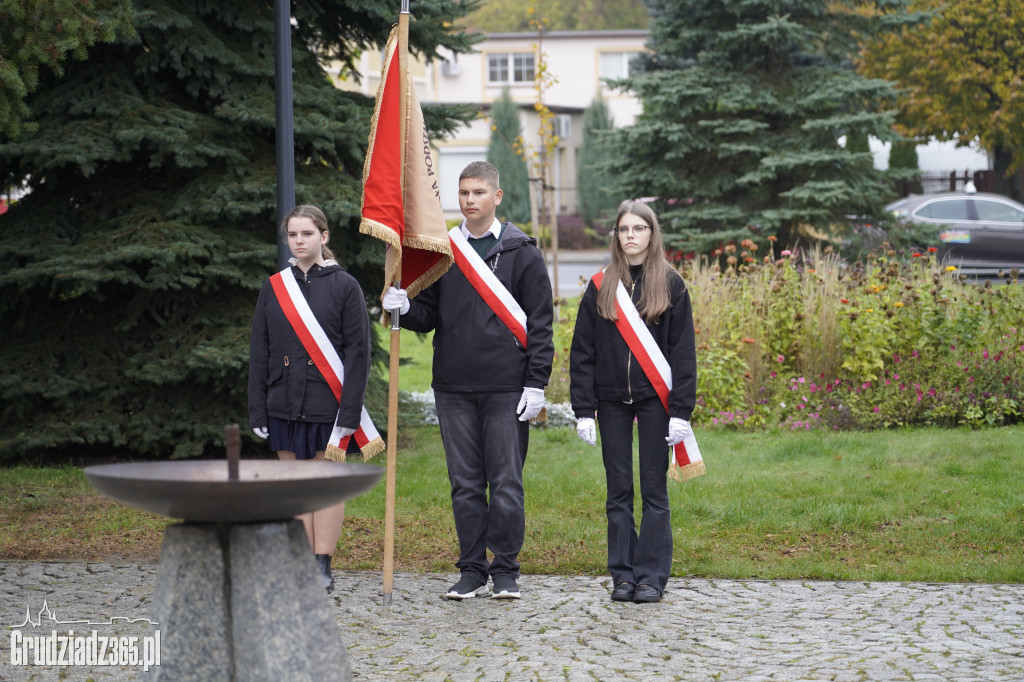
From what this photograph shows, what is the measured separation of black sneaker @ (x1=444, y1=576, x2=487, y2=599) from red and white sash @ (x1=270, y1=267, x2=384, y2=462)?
778 mm

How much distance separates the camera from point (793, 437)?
9.37 meters

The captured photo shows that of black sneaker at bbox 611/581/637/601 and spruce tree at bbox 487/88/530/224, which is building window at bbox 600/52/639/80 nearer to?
spruce tree at bbox 487/88/530/224

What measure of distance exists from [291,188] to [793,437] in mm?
4683

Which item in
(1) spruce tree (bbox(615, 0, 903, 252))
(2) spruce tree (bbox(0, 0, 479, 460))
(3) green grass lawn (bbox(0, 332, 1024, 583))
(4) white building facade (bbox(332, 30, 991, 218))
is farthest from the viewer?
(4) white building facade (bbox(332, 30, 991, 218))

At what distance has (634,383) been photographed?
5746 millimetres

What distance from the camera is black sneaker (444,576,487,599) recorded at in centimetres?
574

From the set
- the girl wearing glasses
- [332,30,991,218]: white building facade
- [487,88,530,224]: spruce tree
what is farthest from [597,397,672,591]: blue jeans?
[332,30,991,218]: white building facade

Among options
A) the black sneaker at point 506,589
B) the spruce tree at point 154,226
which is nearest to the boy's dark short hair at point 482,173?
the black sneaker at point 506,589

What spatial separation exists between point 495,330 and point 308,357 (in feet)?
3.08

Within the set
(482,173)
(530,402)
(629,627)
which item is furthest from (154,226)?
(629,627)

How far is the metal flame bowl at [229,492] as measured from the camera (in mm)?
3355

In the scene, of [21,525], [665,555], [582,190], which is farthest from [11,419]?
[582,190]

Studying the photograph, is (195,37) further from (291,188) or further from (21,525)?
(21,525)

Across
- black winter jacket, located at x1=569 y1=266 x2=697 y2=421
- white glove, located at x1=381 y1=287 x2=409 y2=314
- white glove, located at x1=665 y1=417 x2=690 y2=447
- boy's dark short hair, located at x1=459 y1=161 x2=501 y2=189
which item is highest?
boy's dark short hair, located at x1=459 y1=161 x2=501 y2=189
